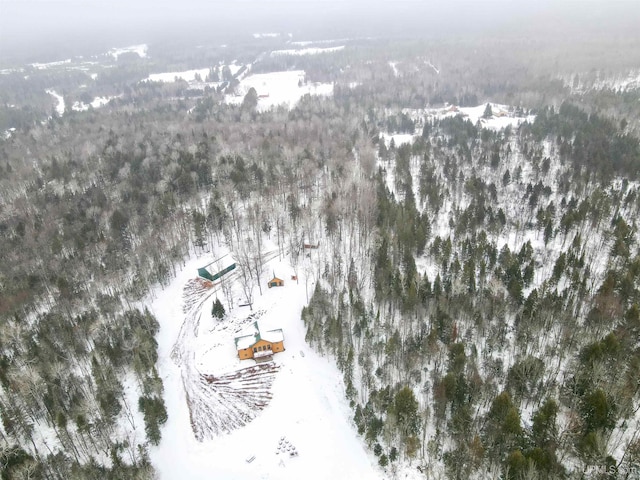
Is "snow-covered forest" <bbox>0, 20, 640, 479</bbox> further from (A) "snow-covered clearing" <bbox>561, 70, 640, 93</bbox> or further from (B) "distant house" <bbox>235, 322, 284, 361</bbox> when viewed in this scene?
(A) "snow-covered clearing" <bbox>561, 70, 640, 93</bbox>

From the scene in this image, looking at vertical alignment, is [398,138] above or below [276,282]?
above

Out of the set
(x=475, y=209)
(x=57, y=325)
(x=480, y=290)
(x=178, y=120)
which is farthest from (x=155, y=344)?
(x=178, y=120)

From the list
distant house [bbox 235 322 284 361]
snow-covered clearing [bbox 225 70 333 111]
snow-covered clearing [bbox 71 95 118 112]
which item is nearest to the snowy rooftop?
distant house [bbox 235 322 284 361]

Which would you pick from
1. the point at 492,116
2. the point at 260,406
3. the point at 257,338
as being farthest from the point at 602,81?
the point at 260,406

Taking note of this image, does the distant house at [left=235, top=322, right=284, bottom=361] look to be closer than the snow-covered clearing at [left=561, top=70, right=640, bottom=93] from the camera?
Yes

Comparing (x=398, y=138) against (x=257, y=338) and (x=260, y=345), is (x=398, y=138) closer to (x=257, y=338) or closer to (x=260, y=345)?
(x=257, y=338)

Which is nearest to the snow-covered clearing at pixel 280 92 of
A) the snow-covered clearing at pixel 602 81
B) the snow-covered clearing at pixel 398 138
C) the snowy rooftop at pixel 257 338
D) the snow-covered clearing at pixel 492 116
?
the snow-covered clearing at pixel 398 138

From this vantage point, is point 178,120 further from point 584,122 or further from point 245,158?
point 584,122
